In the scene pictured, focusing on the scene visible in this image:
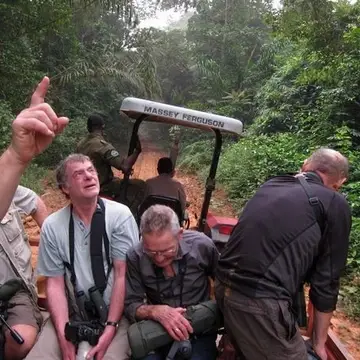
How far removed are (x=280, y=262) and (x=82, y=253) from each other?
1.36 m

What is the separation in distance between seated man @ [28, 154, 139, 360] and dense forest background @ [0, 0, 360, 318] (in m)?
3.41

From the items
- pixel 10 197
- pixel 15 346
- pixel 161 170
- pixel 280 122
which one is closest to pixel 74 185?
pixel 15 346

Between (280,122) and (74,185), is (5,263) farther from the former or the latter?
(280,122)

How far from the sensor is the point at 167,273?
2764 mm

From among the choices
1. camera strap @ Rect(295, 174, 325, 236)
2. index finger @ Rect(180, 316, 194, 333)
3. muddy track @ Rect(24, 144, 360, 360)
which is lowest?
muddy track @ Rect(24, 144, 360, 360)

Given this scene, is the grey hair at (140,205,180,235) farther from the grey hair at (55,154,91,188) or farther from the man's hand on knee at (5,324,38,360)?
the man's hand on knee at (5,324,38,360)

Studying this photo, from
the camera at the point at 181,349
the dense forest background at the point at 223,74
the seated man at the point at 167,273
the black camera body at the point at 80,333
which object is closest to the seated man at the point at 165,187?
the seated man at the point at 167,273

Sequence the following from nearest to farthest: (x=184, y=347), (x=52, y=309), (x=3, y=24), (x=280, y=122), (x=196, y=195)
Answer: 1. (x=184, y=347)
2. (x=52, y=309)
3. (x=3, y=24)
4. (x=196, y=195)
5. (x=280, y=122)

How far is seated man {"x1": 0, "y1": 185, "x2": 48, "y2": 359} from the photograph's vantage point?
2660 mm

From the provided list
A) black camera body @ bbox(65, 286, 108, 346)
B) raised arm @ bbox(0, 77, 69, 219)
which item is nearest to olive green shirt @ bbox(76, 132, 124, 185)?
black camera body @ bbox(65, 286, 108, 346)

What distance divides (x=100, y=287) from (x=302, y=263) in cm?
137

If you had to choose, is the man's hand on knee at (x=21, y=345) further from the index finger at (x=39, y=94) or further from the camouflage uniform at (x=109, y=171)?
the camouflage uniform at (x=109, y=171)

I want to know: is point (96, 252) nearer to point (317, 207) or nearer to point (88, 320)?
point (88, 320)

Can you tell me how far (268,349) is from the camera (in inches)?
88.2
